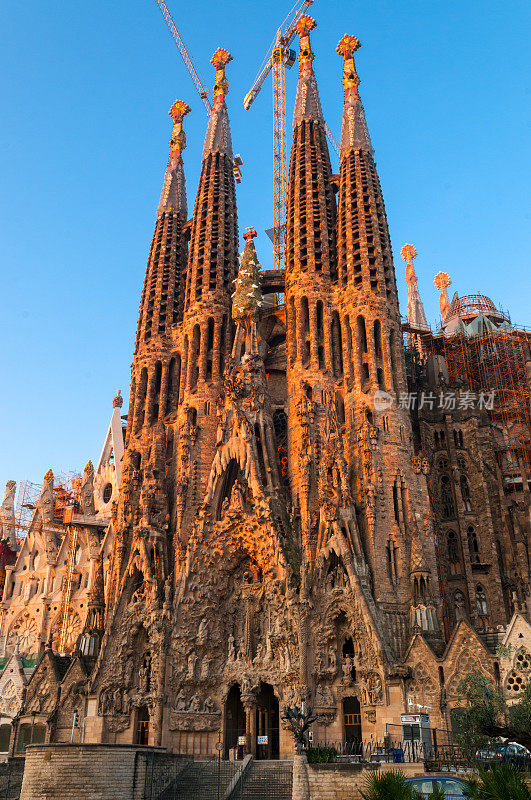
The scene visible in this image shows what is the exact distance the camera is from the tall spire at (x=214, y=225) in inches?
1943

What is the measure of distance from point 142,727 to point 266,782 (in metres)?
11.1

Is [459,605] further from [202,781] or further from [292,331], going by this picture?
[292,331]

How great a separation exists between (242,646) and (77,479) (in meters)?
37.8

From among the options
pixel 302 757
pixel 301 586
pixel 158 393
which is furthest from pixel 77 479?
pixel 302 757

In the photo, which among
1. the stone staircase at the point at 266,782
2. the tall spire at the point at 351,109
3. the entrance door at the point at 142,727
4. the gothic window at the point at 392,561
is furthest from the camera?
the tall spire at the point at 351,109

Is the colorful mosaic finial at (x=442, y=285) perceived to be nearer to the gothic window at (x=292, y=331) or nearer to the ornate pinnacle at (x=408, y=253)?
the ornate pinnacle at (x=408, y=253)

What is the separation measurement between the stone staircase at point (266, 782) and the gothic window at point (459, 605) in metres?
13.7

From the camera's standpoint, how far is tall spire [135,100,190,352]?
5028cm

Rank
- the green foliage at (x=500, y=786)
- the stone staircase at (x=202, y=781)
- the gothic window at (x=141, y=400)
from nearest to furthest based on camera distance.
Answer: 1. the green foliage at (x=500, y=786)
2. the stone staircase at (x=202, y=781)
3. the gothic window at (x=141, y=400)

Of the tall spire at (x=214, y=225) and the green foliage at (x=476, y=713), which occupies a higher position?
the tall spire at (x=214, y=225)

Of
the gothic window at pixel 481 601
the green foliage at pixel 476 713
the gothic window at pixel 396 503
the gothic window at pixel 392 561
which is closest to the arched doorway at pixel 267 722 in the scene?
the gothic window at pixel 392 561

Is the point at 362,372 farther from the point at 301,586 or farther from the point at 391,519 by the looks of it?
→ the point at 301,586

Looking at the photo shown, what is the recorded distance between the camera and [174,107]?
60375 mm

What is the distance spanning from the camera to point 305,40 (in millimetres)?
57156
